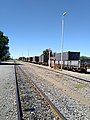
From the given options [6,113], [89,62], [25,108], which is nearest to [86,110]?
[25,108]

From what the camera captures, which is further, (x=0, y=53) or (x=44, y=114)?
(x=0, y=53)

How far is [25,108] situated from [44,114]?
4.36ft

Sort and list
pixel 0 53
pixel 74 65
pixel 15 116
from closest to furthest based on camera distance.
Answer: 1. pixel 15 116
2. pixel 74 65
3. pixel 0 53

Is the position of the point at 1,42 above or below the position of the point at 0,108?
above

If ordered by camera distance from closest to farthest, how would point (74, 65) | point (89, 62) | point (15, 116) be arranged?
point (15, 116), point (74, 65), point (89, 62)

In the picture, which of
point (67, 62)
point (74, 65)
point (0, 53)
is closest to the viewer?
point (74, 65)

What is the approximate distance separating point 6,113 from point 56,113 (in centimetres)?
172

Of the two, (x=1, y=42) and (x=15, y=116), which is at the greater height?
(x=1, y=42)

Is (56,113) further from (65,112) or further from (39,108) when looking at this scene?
(39,108)

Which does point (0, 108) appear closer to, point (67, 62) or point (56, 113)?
point (56, 113)

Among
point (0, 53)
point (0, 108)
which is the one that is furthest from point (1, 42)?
point (0, 108)

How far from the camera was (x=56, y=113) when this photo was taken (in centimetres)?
946

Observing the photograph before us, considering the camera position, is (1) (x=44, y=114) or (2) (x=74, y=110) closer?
(1) (x=44, y=114)

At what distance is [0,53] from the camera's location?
97688mm
